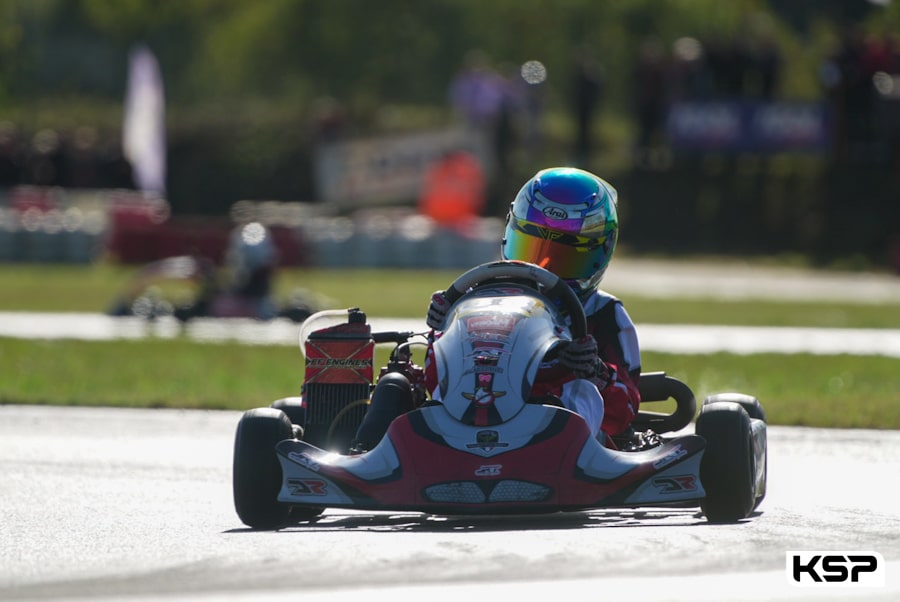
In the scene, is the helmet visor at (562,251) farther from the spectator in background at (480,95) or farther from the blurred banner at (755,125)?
the spectator in background at (480,95)

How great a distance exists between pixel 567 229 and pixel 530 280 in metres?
0.61

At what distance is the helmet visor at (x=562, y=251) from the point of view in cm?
760

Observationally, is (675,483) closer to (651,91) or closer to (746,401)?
(746,401)

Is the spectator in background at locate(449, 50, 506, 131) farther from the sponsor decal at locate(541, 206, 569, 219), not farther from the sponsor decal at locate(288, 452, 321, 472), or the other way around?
the sponsor decal at locate(288, 452, 321, 472)

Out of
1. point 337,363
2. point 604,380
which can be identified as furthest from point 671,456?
point 337,363

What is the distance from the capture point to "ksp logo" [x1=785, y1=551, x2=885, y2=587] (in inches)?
212

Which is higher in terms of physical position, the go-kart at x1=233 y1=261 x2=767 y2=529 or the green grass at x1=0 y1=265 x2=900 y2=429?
the go-kart at x1=233 y1=261 x2=767 y2=529

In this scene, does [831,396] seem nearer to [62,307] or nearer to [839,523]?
[839,523]

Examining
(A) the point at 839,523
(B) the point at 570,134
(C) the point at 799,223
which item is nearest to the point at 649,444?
(A) the point at 839,523

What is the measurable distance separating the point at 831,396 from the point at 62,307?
11.8 meters

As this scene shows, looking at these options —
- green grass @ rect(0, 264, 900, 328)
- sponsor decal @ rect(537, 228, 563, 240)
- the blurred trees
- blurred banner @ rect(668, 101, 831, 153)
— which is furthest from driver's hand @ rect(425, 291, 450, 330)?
the blurred trees

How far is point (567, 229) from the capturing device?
7.59m

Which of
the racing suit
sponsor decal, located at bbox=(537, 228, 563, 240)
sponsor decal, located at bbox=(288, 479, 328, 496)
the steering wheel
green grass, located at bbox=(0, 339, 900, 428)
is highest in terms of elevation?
sponsor decal, located at bbox=(537, 228, 563, 240)

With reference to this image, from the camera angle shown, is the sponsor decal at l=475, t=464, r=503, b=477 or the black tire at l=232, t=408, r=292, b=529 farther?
the black tire at l=232, t=408, r=292, b=529
